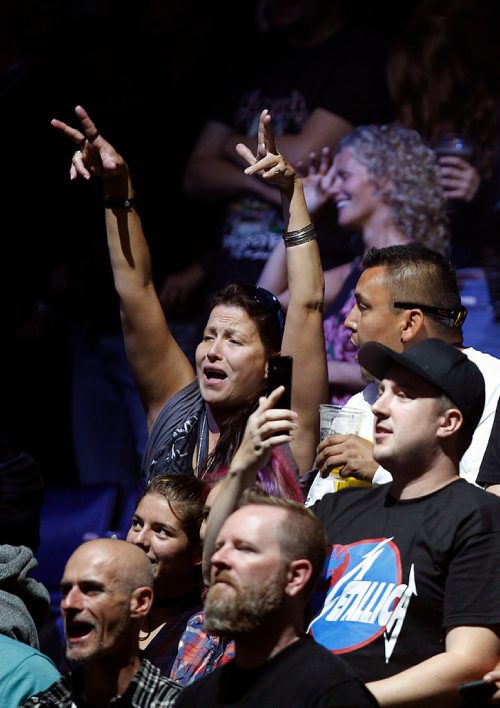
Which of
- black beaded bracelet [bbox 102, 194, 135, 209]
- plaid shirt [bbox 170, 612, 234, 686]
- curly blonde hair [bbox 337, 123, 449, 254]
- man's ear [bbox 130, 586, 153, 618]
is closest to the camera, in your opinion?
man's ear [bbox 130, 586, 153, 618]

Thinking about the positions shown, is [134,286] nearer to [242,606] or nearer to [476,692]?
[242,606]

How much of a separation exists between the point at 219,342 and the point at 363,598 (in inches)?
41.7

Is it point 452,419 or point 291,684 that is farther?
point 452,419

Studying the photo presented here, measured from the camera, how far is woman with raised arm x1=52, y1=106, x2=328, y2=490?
3260 millimetres

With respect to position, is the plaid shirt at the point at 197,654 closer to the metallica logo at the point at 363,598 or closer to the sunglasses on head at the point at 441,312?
the metallica logo at the point at 363,598

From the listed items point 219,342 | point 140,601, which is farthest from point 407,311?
point 140,601

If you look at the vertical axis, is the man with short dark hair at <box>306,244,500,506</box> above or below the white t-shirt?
above

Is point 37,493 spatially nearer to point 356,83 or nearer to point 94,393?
point 94,393

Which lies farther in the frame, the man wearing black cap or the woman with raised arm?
the woman with raised arm

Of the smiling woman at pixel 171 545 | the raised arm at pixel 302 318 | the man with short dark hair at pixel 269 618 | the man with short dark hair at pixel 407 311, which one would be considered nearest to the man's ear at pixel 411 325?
the man with short dark hair at pixel 407 311

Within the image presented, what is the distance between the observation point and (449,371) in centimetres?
259

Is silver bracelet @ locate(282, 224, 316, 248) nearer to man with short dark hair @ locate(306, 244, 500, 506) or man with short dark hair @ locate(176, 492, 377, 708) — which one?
man with short dark hair @ locate(306, 244, 500, 506)

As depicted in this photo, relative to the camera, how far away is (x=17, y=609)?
319 centimetres

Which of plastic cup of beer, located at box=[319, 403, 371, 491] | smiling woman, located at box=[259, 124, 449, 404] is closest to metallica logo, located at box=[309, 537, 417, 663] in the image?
plastic cup of beer, located at box=[319, 403, 371, 491]
